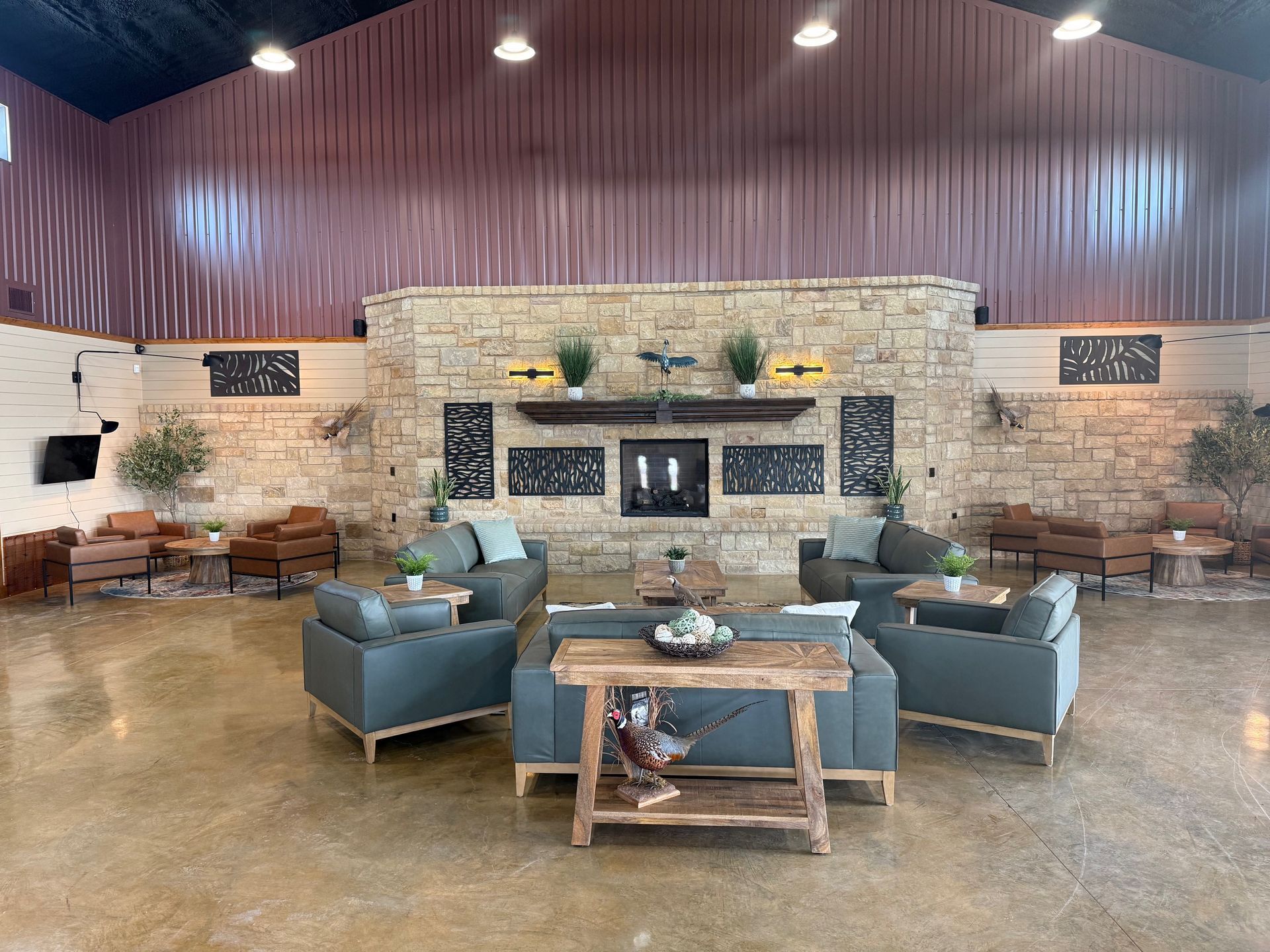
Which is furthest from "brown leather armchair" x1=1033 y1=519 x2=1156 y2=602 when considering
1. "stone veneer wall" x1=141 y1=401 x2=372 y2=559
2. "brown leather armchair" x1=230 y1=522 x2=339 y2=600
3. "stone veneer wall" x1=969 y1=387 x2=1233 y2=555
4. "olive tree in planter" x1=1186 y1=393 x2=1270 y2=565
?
"stone veneer wall" x1=141 y1=401 x2=372 y2=559

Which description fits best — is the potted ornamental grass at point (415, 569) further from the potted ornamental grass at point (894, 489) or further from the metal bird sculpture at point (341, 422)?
the potted ornamental grass at point (894, 489)

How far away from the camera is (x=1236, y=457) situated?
9.29m

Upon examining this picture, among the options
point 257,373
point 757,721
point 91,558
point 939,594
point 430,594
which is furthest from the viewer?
point 257,373

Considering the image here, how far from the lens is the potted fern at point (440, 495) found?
9391 mm

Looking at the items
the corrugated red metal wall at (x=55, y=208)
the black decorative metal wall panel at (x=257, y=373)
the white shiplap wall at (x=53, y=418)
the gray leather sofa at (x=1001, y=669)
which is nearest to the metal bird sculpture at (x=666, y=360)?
the black decorative metal wall panel at (x=257, y=373)

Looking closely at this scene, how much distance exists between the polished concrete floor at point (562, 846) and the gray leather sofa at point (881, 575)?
1379 mm

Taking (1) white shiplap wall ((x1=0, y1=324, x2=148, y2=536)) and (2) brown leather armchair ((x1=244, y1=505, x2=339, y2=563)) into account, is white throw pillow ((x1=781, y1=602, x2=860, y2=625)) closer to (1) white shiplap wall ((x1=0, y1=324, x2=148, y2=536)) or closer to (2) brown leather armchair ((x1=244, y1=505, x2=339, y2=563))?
(2) brown leather armchair ((x1=244, y1=505, x2=339, y2=563))

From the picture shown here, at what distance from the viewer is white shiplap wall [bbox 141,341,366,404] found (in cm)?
1066

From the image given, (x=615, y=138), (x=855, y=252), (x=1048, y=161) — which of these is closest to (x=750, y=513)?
(x=855, y=252)

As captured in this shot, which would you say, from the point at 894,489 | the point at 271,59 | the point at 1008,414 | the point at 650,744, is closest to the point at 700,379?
the point at 894,489

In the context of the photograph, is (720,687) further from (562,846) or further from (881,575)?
(881,575)

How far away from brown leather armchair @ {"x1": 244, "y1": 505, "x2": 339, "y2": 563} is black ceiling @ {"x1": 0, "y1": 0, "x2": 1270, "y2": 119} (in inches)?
226

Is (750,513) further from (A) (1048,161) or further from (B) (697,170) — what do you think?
(A) (1048,161)

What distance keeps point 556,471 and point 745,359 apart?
264cm
